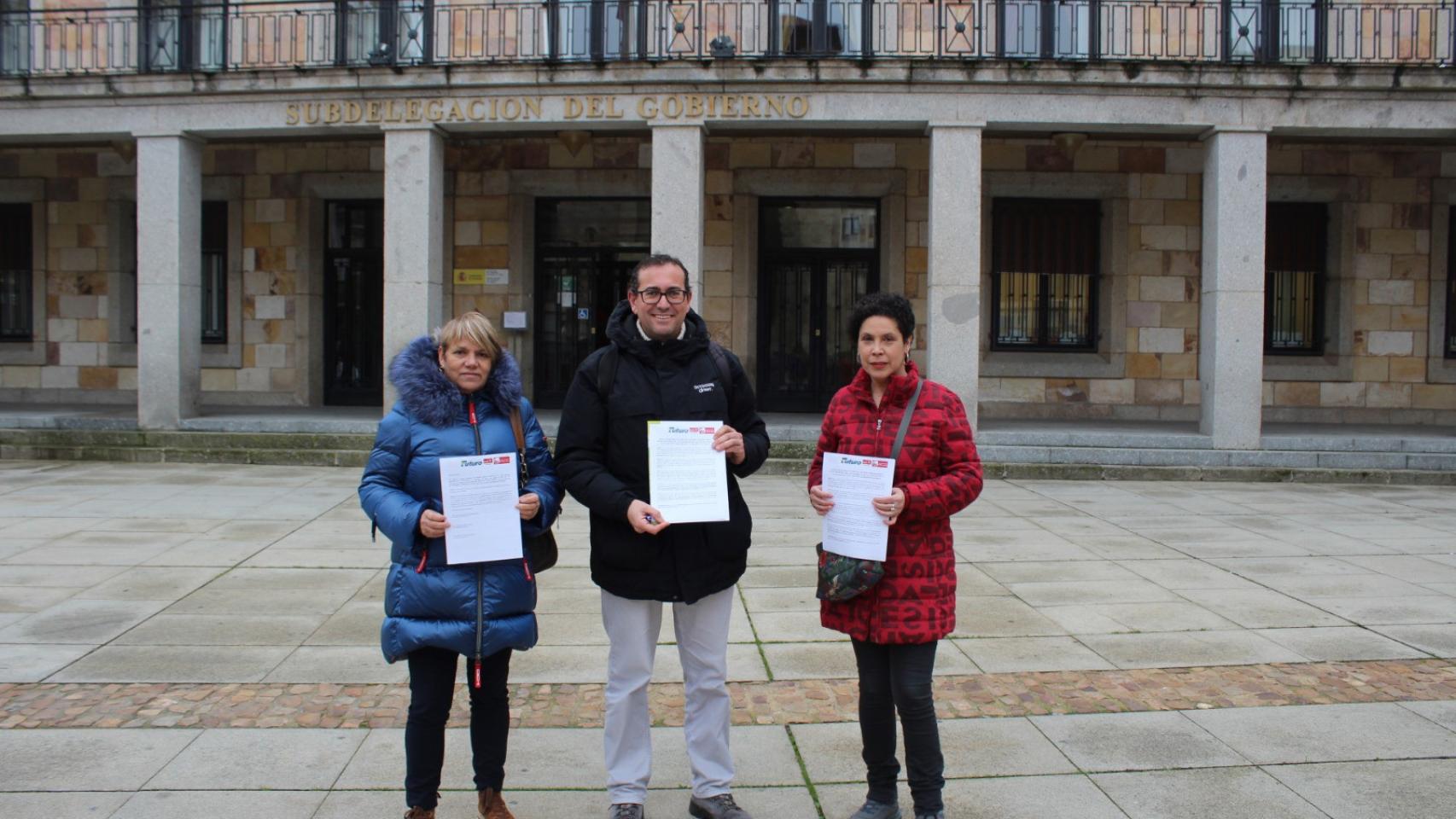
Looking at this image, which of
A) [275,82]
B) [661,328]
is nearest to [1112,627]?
[661,328]

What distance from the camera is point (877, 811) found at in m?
3.87

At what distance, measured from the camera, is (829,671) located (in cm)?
566

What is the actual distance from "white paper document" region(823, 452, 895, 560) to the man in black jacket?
0.30m

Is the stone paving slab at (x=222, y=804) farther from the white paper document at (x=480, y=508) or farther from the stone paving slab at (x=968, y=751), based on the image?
the stone paving slab at (x=968, y=751)

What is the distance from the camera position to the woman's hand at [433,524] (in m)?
3.58

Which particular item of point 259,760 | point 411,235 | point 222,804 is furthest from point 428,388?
point 411,235

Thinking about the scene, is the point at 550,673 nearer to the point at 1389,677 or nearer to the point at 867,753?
the point at 867,753

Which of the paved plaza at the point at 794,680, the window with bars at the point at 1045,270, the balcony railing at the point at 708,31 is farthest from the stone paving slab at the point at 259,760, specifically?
the window with bars at the point at 1045,270

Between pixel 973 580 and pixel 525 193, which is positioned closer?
pixel 973 580

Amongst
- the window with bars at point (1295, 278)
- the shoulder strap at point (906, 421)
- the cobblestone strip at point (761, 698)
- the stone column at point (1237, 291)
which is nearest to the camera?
the shoulder strap at point (906, 421)

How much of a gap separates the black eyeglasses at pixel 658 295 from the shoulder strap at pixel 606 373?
0.21 m

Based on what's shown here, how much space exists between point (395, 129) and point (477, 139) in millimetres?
2743

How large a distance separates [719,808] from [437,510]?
1.41 m

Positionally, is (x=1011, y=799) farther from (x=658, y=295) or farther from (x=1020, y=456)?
(x=1020, y=456)
